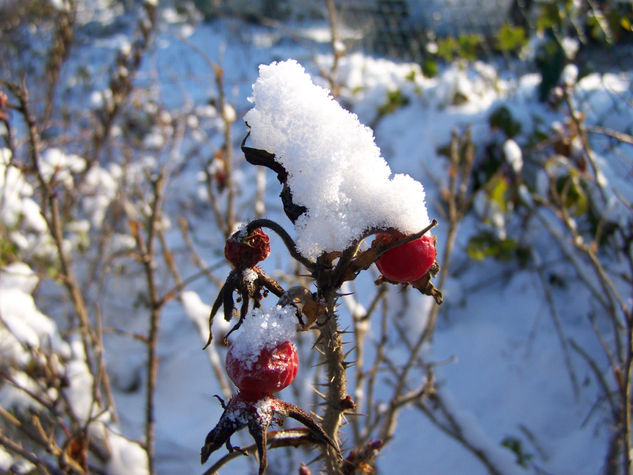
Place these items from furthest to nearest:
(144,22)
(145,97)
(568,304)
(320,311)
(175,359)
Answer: (145,97)
(175,359)
(568,304)
(144,22)
(320,311)

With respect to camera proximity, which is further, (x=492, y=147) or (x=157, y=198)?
(x=492, y=147)

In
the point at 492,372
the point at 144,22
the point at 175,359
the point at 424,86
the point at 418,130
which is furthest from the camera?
the point at 424,86

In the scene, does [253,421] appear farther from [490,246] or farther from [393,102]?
[393,102]

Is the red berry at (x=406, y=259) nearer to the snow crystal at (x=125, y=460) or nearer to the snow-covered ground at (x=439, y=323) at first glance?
the snow-covered ground at (x=439, y=323)

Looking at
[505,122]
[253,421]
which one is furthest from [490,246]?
[253,421]

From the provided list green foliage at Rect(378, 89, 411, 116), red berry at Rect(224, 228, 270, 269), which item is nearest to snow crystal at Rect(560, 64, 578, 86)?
green foliage at Rect(378, 89, 411, 116)

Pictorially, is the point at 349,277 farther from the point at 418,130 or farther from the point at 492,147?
the point at 418,130

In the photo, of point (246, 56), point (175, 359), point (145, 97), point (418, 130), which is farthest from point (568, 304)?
point (246, 56)
